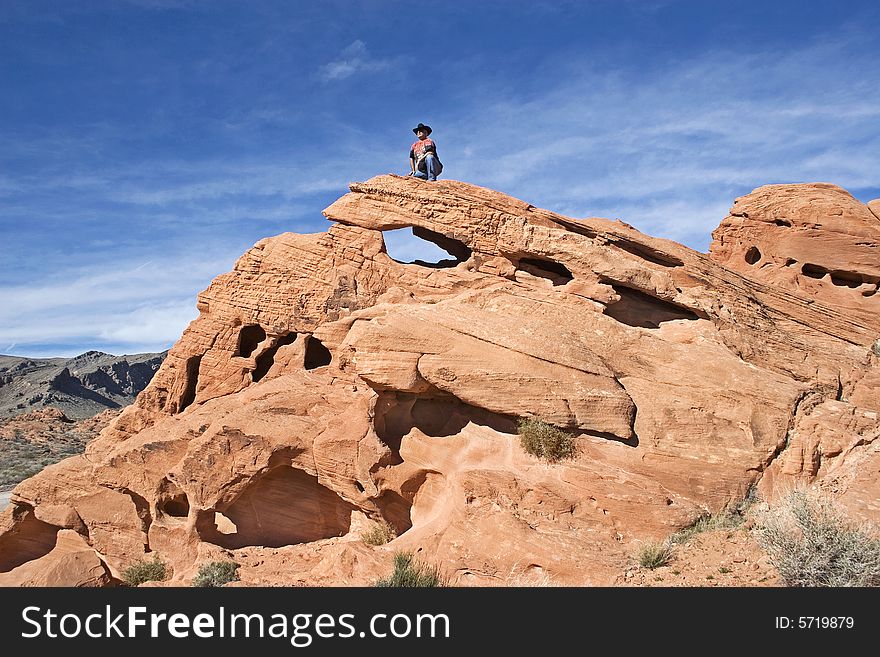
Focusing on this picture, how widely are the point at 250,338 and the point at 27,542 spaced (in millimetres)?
7084

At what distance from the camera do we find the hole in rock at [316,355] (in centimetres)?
1566

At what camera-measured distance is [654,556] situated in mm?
9680

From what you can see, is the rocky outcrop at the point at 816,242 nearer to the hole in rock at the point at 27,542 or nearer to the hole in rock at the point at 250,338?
the hole in rock at the point at 250,338

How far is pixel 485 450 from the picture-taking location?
472 inches

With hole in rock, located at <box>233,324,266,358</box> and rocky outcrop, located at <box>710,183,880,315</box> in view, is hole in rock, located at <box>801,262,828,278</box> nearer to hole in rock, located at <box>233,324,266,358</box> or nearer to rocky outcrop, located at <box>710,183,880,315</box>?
rocky outcrop, located at <box>710,183,880,315</box>

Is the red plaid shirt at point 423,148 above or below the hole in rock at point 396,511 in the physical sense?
above

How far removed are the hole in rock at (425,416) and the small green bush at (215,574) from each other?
149 inches

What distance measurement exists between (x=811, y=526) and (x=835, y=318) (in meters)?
9.30

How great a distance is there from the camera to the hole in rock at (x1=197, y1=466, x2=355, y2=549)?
540 inches

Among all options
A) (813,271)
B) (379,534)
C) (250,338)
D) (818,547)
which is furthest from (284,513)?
(813,271)

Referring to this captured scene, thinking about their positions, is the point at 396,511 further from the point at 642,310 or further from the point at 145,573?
the point at 642,310

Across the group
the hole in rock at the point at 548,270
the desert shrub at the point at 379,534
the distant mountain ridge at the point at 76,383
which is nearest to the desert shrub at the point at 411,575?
the desert shrub at the point at 379,534
